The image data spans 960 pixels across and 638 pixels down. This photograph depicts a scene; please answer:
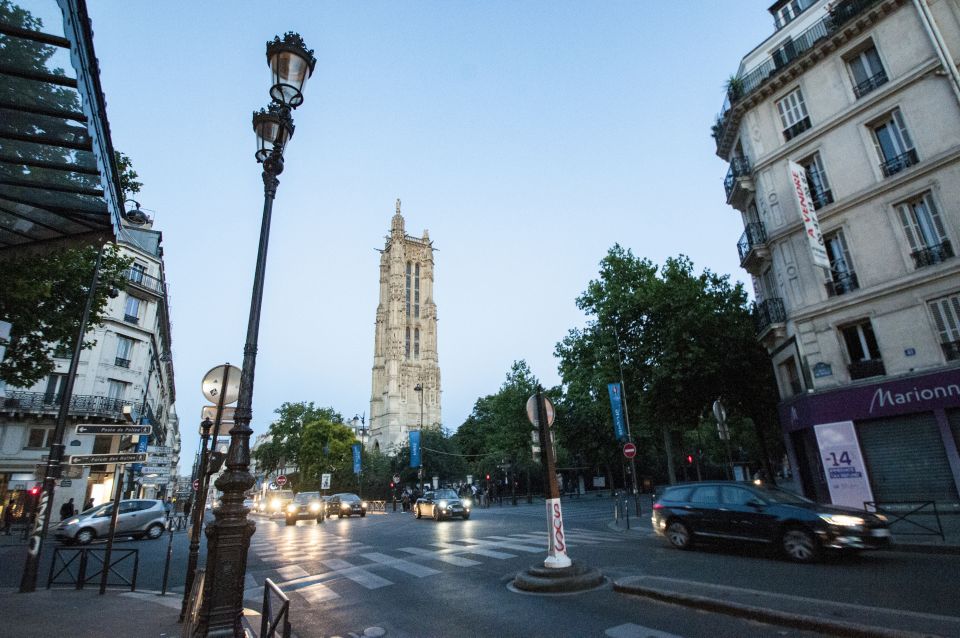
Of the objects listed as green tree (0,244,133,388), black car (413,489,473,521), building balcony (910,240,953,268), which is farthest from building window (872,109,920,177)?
green tree (0,244,133,388)

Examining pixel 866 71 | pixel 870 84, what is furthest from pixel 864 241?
pixel 866 71

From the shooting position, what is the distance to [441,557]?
421 inches

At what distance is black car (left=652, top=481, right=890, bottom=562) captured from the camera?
784 cm

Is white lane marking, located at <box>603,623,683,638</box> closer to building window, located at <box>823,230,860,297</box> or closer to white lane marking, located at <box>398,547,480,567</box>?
white lane marking, located at <box>398,547,480,567</box>

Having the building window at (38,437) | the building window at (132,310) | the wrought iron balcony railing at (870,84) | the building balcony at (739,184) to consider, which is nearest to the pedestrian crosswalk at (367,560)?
the building balcony at (739,184)

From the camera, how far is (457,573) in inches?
342

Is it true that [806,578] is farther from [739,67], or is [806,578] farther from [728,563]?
[739,67]

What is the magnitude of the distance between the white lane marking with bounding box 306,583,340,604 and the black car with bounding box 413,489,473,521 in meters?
15.3

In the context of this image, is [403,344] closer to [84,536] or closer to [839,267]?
[84,536]

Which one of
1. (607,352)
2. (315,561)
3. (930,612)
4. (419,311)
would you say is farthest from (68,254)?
(419,311)

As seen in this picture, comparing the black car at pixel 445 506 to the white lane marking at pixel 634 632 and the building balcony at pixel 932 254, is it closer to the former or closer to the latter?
the white lane marking at pixel 634 632

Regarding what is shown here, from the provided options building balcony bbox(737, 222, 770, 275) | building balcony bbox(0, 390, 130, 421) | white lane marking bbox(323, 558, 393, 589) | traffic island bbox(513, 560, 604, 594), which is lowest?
white lane marking bbox(323, 558, 393, 589)

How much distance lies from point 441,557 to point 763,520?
6738mm

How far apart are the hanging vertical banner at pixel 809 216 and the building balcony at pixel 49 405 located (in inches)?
1495
